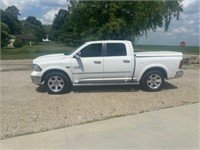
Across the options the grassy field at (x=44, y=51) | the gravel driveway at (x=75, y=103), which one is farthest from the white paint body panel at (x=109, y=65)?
the grassy field at (x=44, y=51)

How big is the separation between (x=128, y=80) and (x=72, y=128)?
14.0 ft

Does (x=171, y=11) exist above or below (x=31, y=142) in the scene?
above

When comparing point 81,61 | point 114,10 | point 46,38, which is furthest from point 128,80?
point 46,38

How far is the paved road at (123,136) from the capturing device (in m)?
4.99

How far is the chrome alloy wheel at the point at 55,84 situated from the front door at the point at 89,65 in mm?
438

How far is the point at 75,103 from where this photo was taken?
319 inches

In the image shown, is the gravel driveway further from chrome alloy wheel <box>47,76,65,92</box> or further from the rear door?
the rear door

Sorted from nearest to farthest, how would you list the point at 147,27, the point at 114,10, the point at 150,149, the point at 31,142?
the point at 150,149, the point at 31,142, the point at 114,10, the point at 147,27

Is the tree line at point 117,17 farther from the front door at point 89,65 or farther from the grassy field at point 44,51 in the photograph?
the front door at point 89,65

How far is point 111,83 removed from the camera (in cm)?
980

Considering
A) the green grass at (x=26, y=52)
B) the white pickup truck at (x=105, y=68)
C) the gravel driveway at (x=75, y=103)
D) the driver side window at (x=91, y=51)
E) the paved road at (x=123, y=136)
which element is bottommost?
the green grass at (x=26, y=52)

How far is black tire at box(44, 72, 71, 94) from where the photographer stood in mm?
9562

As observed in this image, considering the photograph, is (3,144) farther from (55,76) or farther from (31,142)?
(55,76)

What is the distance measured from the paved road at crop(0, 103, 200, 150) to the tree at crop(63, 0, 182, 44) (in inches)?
565
